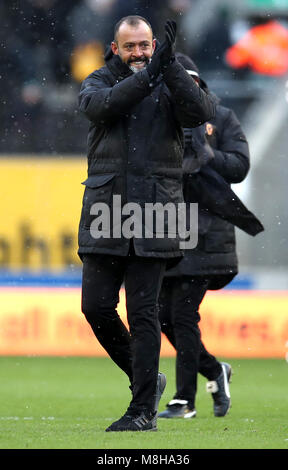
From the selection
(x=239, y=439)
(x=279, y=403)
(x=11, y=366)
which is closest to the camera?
(x=239, y=439)

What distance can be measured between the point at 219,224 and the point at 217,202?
22 cm

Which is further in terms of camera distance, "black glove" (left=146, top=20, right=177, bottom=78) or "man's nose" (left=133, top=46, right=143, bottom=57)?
"man's nose" (left=133, top=46, right=143, bottom=57)

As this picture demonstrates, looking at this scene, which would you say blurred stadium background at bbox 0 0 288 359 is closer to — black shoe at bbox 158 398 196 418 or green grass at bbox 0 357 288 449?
green grass at bbox 0 357 288 449

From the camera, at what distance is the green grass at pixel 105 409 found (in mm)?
5516

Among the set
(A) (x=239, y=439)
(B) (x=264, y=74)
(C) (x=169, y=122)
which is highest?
(B) (x=264, y=74)

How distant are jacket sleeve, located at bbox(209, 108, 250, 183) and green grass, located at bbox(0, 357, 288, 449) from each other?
4.92ft

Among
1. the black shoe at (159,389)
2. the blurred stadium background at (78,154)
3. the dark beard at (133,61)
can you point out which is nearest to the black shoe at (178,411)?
the black shoe at (159,389)

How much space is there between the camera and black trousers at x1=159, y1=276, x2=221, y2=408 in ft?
23.7

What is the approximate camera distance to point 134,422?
5.82 meters

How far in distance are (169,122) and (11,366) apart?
5483 millimetres

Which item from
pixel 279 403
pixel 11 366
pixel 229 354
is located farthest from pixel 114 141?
pixel 229 354

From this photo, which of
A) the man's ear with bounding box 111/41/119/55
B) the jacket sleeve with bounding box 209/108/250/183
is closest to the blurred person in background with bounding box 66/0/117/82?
the jacket sleeve with bounding box 209/108/250/183

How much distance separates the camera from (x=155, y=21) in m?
15.9

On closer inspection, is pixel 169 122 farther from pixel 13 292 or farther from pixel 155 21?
pixel 155 21
